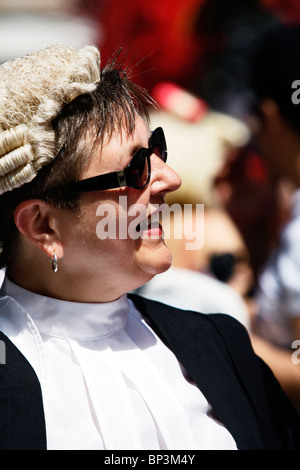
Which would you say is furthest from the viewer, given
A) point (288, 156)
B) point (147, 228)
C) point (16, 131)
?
point (288, 156)

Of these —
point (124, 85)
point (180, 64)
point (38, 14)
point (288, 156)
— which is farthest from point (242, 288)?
point (38, 14)

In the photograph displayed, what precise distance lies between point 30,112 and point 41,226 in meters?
0.30

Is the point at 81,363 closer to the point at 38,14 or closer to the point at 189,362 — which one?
the point at 189,362

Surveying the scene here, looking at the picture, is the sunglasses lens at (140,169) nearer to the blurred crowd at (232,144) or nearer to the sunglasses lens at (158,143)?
the sunglasses lens at (158,143)

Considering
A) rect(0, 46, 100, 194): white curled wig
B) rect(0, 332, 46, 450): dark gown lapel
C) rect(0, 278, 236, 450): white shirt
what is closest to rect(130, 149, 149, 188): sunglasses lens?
rect(0, 46, 100, 194): white curled wig

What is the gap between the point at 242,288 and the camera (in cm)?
338

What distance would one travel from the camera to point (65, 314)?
1712mm

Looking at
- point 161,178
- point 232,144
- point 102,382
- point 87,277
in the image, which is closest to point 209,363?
point 102,382

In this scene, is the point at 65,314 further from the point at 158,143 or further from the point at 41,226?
the point at 158,143

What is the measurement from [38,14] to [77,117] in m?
5.76

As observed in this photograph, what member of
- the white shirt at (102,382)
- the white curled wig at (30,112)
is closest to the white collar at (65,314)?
the white shirt at (102,382)

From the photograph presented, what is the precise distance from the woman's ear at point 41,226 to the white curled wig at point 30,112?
8 centimetres

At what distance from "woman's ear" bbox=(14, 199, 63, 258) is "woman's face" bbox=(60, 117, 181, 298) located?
28 millimetres

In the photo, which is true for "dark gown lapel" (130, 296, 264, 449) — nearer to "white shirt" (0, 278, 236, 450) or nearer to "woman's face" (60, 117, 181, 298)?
"white shirt" (0, 278, 236, 450)
